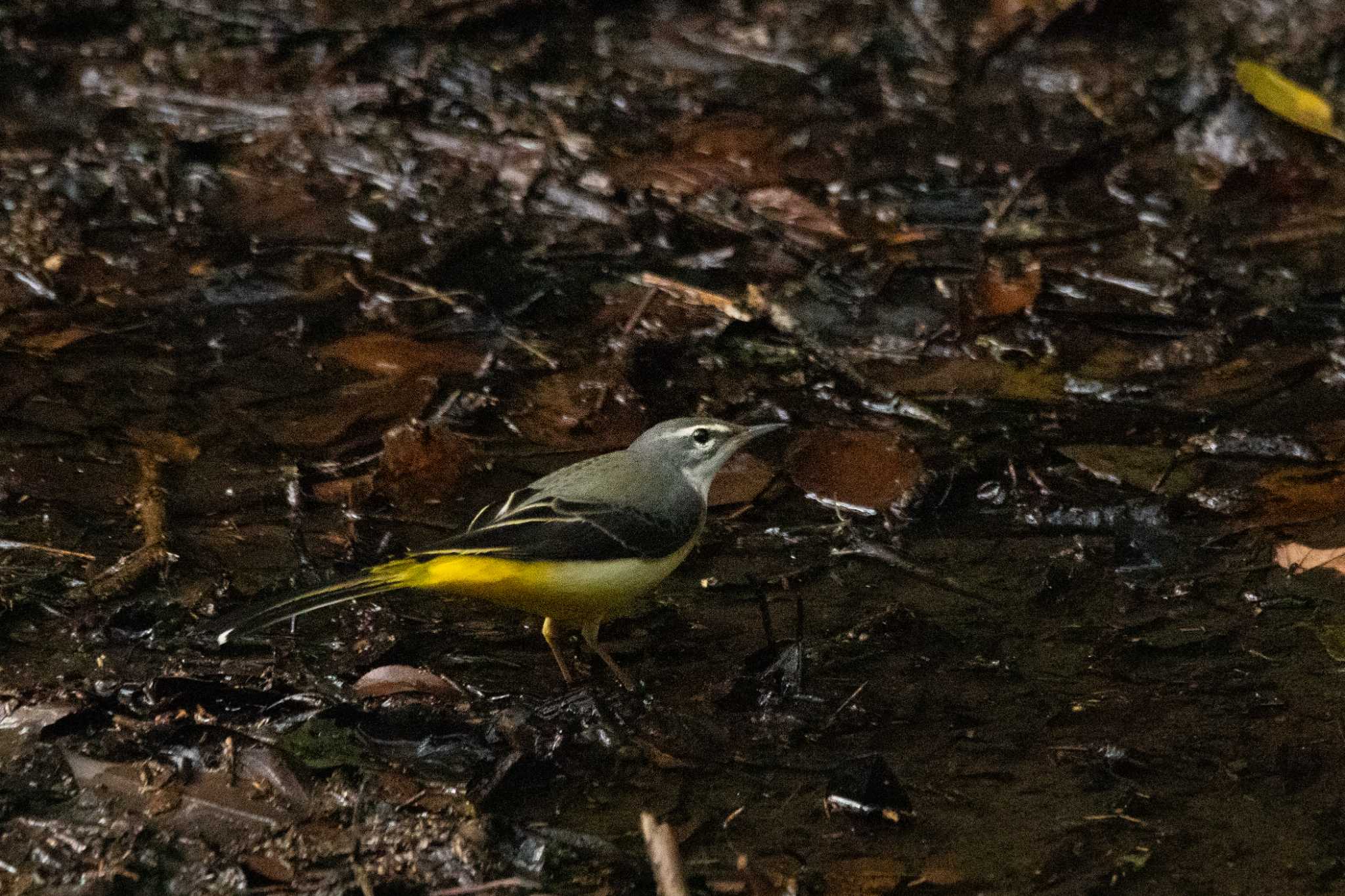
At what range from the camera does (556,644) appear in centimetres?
496

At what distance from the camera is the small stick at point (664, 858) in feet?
11.2

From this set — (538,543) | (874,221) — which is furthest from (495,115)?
(538,543)

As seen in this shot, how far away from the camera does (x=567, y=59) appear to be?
Answer: 368 inches

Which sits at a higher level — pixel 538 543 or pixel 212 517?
pixel 538 543

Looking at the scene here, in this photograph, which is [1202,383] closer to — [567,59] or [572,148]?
[572,148]

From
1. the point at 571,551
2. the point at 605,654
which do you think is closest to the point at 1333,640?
the point at 605,654

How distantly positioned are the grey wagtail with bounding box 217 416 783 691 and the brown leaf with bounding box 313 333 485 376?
1327mm

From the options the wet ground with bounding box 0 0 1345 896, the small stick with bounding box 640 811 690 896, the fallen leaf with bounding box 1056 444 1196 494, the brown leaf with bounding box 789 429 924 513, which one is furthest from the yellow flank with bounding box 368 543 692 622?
the fallen leaf with bounding box 1056 444 1196 494

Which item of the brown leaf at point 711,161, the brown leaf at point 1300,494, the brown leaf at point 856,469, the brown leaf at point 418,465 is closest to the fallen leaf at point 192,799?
the brown leaf at point 418,465

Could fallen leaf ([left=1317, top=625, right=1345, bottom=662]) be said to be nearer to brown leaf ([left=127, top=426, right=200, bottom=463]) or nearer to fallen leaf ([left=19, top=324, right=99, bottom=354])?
brown leaf ([left=127, top=426, right=200, bottom=463])

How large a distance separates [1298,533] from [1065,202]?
2.91m

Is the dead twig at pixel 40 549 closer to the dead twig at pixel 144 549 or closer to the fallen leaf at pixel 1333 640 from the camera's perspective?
the dead twig at pixel 144 549

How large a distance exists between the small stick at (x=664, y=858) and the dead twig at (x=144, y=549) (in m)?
2.32

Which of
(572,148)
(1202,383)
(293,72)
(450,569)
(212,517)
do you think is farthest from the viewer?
(293,72)
